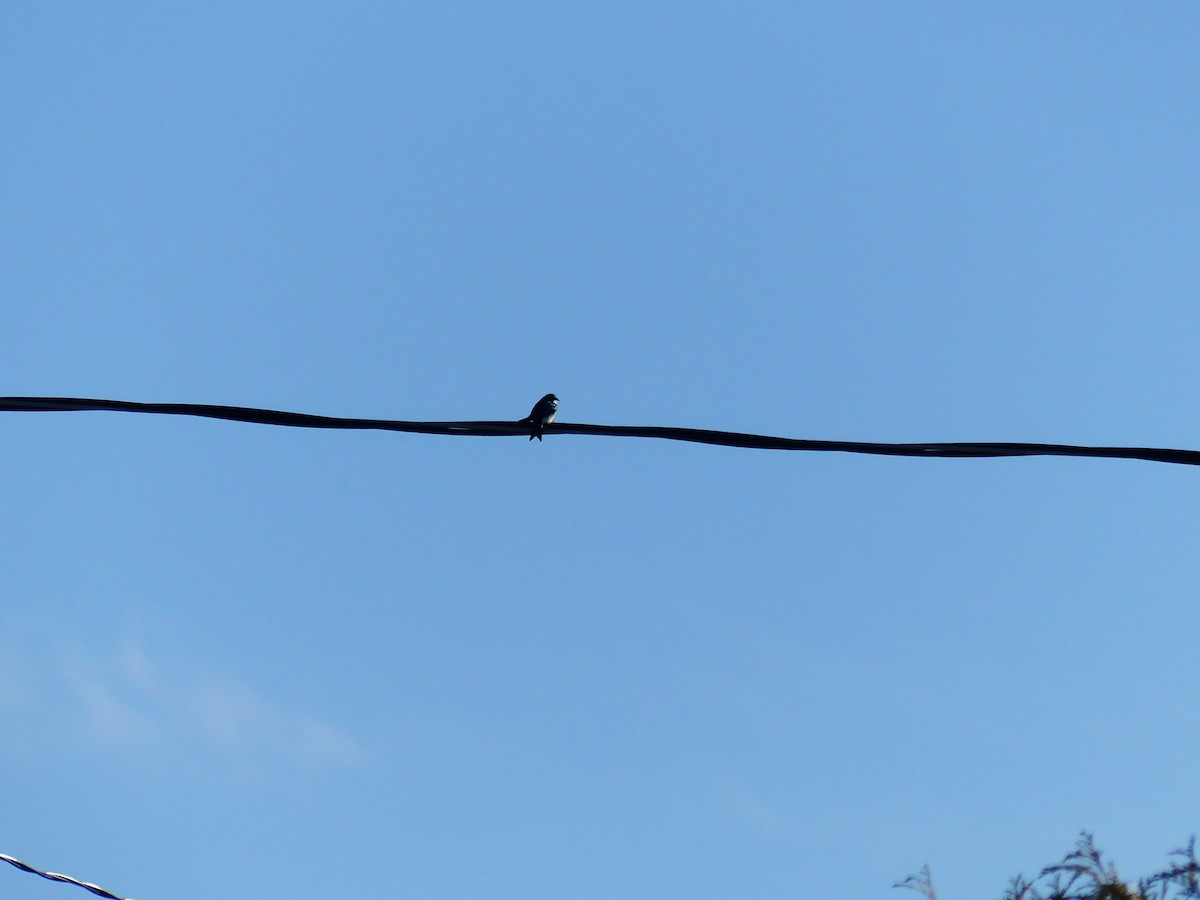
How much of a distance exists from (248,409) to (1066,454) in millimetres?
3484

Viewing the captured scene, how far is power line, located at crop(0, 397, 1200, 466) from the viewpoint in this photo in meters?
4.91

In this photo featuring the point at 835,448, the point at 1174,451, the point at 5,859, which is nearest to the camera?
the point at 1174,451

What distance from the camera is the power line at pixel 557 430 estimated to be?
491cm

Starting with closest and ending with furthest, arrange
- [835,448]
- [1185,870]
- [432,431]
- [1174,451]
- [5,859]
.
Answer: [1174,451], [835,448], [432,431], [5,859], [1185,870]

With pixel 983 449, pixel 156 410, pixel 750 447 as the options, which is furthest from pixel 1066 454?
pixel 156 410

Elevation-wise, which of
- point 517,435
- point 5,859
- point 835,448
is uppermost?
point 517,435

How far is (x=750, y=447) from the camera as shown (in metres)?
5.22

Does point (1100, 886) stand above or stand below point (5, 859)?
above

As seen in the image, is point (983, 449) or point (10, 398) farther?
point (10, 398)

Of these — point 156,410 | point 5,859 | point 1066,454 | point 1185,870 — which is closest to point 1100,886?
point 1185,870

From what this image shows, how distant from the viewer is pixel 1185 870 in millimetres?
13148

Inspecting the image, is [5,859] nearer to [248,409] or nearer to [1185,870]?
[248,409]

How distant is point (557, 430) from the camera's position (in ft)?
18.1

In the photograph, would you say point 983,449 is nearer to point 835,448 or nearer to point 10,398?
point 835,448
